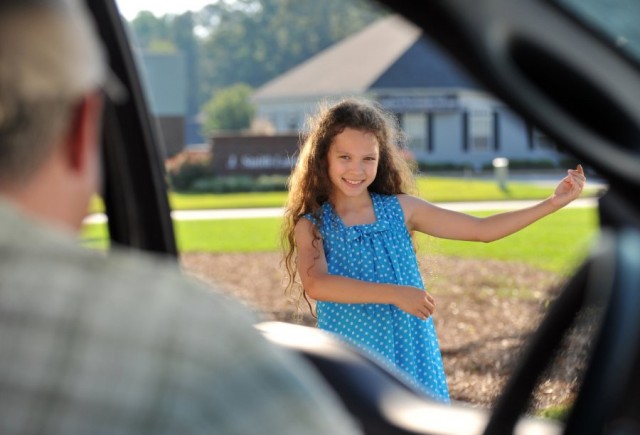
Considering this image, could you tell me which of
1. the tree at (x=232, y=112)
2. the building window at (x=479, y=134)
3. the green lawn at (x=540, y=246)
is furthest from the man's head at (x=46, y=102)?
the tree at (x=232, y=112)

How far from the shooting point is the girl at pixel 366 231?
158 inches

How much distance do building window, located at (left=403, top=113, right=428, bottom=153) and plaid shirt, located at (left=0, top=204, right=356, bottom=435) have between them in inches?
1652

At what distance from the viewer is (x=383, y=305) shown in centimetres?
408

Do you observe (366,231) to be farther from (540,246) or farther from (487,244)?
(487,244)

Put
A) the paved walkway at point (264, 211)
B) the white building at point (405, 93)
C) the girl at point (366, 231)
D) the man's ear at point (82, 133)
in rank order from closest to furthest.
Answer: the man's ear at point (82, 133) → the girl at point (366, 231) → the paved walkway at point (264, 211) → the white building at point (405, 93)

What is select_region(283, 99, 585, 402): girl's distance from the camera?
4.02 meters

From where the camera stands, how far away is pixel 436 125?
144ft

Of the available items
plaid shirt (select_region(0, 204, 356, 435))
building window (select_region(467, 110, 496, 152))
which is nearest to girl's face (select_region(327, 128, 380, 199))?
plaid shirt (select_region(0, 204, 356, 435))

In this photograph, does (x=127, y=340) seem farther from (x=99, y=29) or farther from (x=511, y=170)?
(x=511, y=170)

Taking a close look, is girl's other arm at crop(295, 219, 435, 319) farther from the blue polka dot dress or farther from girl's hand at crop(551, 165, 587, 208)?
girl's hand at crop(551, 165, 587, 208)

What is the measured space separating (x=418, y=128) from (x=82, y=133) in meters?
44.5

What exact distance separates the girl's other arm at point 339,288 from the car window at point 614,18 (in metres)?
2.60

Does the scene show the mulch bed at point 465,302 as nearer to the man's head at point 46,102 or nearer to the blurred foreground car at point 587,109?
the blurred foreground car at point 587,109

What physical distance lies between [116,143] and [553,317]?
1044 mm
